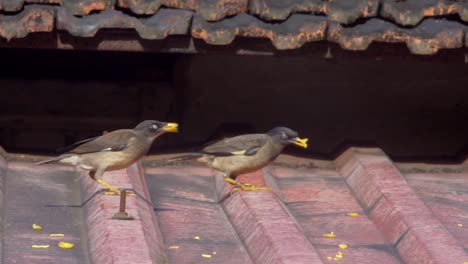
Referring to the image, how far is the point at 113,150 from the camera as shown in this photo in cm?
642

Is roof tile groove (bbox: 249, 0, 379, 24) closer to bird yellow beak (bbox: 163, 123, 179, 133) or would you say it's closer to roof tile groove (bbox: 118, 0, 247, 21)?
roof tile groove (bbox: 118, 0, 247, 21)

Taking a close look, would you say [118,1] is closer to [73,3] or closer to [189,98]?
[73,3]

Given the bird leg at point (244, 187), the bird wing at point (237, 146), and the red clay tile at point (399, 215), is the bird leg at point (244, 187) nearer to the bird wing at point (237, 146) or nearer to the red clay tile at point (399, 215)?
the bird wing at point (237, 146)

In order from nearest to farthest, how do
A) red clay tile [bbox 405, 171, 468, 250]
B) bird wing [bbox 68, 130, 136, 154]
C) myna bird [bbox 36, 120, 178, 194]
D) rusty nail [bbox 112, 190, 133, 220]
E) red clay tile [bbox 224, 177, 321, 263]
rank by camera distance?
red clay tile [bbox 224, 177, 321, 263], rusty nail [bbox 112, 190, 133, 220], red clay tile [bbox 405, 171, 468, 250], myna bird [bbox 36, 120, 178, 194], bird wing [bbox 68, 130, 136, 154]

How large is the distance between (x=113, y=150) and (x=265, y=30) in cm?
106

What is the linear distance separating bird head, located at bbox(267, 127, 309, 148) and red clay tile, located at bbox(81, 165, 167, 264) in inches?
42.2

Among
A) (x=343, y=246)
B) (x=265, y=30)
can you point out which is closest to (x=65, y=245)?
(x=343, y=246)

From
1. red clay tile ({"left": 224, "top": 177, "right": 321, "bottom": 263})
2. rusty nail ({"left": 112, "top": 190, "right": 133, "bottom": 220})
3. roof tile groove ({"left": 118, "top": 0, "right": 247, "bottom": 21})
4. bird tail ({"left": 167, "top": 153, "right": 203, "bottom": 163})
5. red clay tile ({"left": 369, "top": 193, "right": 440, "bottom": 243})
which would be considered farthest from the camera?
bird tail ({"left": 167, "top": 153, "right": 203, "bottom": 163})

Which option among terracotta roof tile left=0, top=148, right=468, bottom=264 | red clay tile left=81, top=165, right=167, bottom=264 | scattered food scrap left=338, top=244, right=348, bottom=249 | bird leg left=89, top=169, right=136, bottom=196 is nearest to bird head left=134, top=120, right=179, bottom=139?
terracotta roof tile left=0, top=148, right=468, bottom=264

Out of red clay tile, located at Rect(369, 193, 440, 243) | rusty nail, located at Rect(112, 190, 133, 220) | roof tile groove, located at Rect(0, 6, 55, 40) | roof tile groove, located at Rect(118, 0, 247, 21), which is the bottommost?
red clay tile, located at Rect(369, 193, 440, 243)

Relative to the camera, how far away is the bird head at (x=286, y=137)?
677cm

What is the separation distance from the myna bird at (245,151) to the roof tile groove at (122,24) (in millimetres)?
963

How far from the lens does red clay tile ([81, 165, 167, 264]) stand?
4672 millimetres

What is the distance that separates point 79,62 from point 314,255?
317 cm
